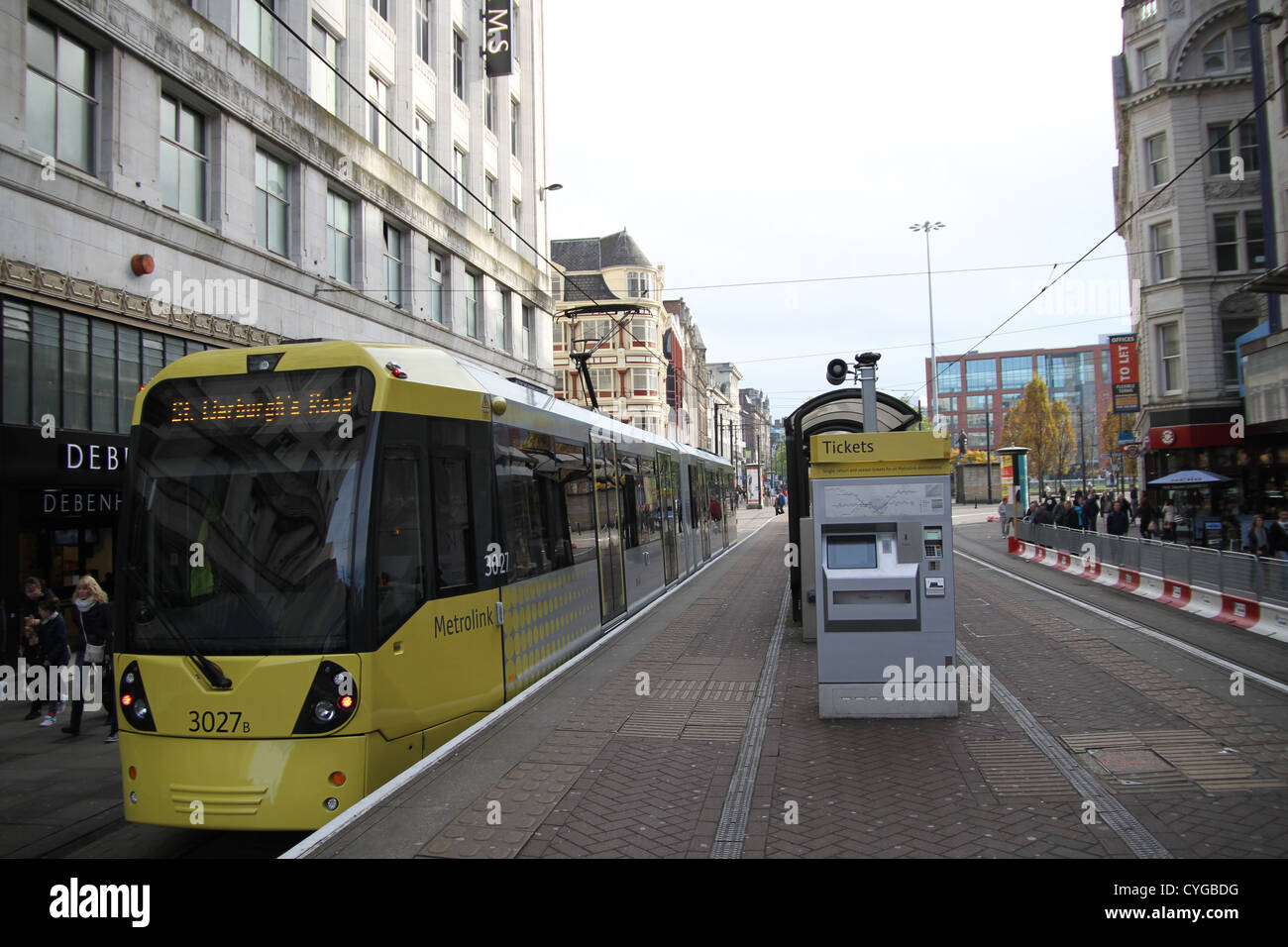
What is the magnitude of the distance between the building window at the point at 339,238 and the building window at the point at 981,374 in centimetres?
11377

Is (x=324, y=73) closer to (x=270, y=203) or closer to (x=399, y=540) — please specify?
(x=270, y=203)

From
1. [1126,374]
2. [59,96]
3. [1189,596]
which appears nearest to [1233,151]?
[1126,374]

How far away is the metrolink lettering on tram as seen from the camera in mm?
6770

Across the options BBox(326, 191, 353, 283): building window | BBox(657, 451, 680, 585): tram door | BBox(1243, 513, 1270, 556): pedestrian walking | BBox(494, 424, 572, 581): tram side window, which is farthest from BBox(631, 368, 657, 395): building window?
BBox(494, 424, 572, 581): tram side window

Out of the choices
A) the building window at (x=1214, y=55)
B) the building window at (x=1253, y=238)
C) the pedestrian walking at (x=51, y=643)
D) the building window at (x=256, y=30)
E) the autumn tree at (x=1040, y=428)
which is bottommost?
the pedestrian walking at (x=51, y=643)

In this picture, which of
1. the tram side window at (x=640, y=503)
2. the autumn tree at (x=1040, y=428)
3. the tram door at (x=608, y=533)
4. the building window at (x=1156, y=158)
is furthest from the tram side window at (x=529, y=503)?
the autumn tree at (x=1040, y=428)

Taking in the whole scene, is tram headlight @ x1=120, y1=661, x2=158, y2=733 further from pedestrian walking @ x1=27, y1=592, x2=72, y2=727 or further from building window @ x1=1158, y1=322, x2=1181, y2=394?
building window @ x1=1158, y1=322, x2=1181, y2=394

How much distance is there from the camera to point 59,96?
12.9 metres

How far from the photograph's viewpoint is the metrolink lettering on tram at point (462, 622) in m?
6.77

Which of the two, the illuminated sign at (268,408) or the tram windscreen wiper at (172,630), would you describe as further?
the illuminated sign at (268,408)

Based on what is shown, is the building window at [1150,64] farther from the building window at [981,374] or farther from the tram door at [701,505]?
the building window at [981,374]

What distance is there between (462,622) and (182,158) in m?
12.5

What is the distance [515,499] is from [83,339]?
8.58 meters
